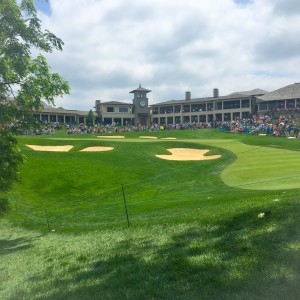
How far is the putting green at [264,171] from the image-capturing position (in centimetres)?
1922

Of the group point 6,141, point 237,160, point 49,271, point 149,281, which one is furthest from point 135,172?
point 149,281

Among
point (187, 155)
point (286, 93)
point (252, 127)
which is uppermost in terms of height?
point (286, 93)

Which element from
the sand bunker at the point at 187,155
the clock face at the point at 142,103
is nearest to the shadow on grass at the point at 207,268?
the sand bunker at the point at 187,155

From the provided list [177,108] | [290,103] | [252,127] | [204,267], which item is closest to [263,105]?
[290,103]

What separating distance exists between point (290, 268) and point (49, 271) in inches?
210

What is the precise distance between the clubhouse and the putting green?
A: 175ft

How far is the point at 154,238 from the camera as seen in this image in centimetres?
999

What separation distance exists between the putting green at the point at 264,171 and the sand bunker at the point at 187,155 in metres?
4.11

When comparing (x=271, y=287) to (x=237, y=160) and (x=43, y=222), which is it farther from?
(x=237, y=160)

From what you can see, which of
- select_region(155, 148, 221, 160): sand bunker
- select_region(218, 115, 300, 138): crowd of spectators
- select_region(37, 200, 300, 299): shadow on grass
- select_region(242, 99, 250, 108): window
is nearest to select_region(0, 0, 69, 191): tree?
select_region(37, 200, 300, 299): shadow on grass

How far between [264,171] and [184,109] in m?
85.0

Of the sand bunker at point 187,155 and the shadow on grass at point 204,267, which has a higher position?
the shadow on grass at point 204,267

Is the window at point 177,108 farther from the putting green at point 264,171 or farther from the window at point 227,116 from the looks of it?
the putting green at point 264,171

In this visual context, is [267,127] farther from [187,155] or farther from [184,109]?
[184,109]
